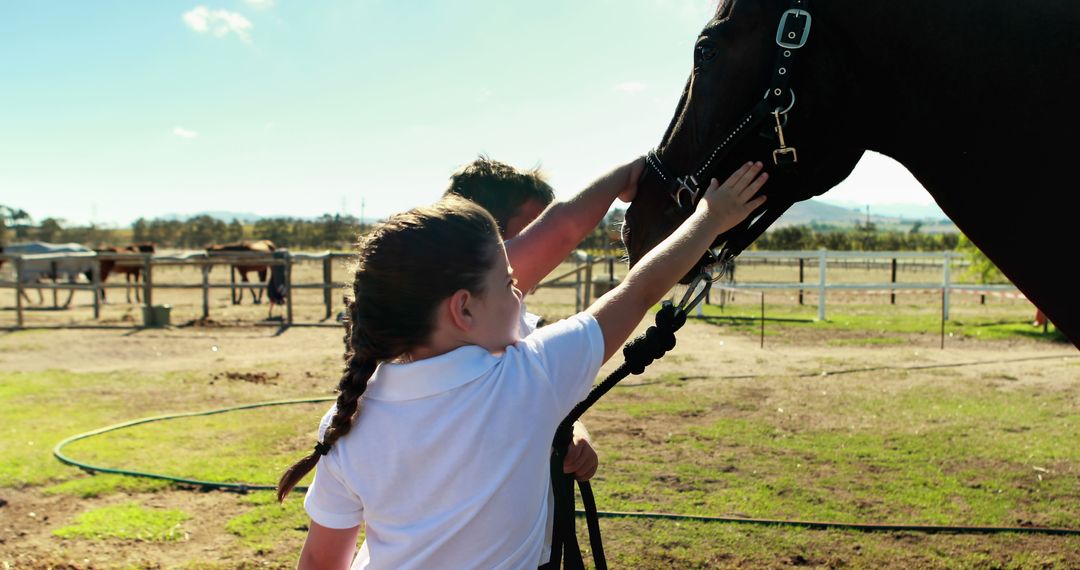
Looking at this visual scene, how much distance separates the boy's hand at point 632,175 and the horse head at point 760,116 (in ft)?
0.25

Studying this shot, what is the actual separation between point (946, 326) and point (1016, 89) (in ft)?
43.0

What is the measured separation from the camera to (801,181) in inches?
76.4

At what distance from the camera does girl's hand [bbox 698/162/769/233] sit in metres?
1.64

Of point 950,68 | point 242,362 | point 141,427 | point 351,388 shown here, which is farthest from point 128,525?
point 242,362

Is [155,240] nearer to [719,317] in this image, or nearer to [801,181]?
[719,317]

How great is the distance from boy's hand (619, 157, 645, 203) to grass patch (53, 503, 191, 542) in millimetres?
3456

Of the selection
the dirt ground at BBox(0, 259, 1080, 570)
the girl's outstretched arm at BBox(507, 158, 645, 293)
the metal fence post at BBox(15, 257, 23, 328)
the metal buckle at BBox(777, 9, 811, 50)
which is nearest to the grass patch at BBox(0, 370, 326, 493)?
the dirt ground at BBox(0, 259, 1080, 570)

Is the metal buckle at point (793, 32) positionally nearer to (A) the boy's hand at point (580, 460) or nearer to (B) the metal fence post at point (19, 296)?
(A) the boy's hand at point (580, 460)

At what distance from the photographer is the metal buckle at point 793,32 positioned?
1.81 m

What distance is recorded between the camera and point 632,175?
212 cm

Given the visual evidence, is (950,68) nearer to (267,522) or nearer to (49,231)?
(267,522)

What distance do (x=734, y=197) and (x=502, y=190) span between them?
1102 mm

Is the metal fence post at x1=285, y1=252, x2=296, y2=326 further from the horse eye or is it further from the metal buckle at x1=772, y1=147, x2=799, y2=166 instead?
the metal buckle at x1=772, y1=147, x2=799, y2=166

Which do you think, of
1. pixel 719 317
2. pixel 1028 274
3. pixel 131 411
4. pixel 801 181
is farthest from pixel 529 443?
pixel 719 317
